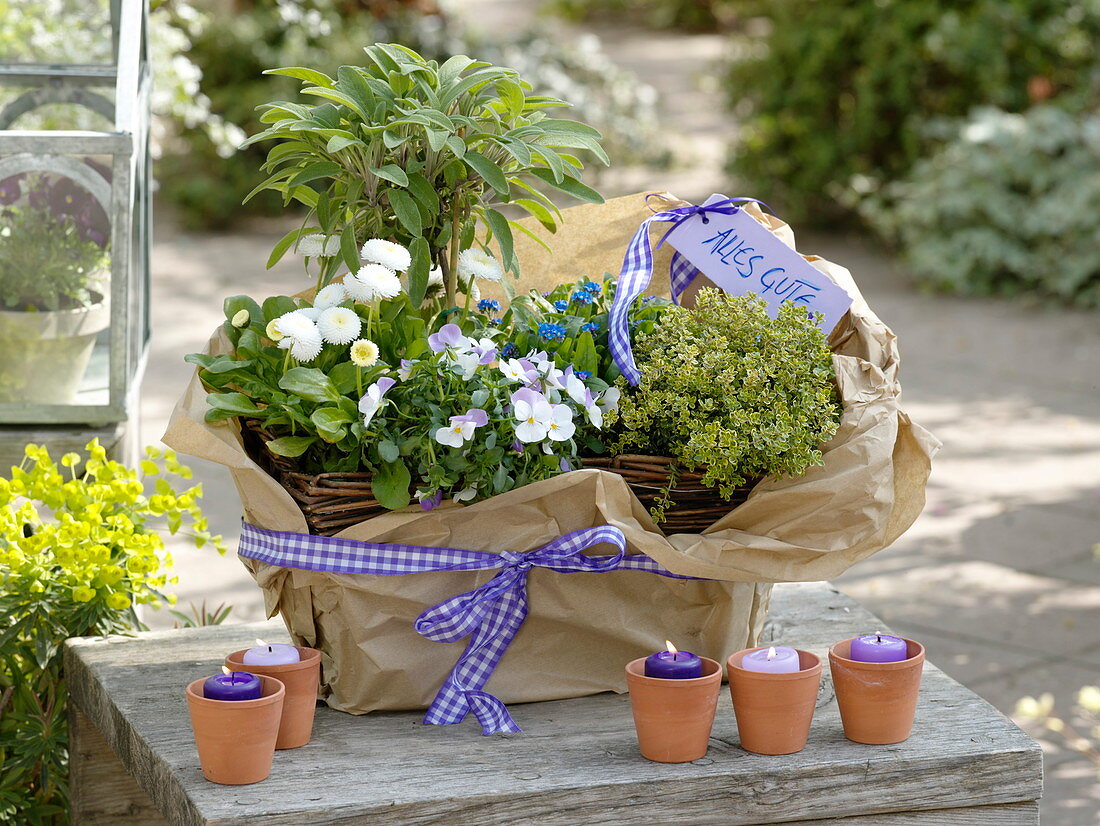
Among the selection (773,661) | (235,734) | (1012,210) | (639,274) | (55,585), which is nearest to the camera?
(235,734)

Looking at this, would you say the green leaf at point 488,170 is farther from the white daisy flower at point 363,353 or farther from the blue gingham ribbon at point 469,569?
the blue gingham ribbon at point 469,569

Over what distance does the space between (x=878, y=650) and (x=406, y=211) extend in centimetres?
76

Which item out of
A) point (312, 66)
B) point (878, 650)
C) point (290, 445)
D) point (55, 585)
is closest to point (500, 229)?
point (290, 445)

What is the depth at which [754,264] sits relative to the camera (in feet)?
5.73

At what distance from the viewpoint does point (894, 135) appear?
299 inches

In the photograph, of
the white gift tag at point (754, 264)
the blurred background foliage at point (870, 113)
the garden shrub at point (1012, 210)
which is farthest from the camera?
the blurred background foliage at point (870, 113)

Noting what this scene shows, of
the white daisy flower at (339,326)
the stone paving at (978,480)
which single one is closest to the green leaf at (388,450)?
the white daisy flower at (339,326)

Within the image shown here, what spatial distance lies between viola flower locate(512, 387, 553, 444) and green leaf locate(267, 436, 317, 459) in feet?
0.81

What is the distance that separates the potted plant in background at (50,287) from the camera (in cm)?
204

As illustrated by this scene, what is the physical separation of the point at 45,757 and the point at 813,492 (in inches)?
48.3

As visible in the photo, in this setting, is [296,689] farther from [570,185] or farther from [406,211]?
[570,185]

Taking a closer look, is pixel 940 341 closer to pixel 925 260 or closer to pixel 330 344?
pixel 925 260

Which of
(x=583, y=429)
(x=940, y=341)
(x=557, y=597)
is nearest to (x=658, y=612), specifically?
(x=557, y=597)

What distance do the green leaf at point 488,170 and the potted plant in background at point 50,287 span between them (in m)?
0.79
